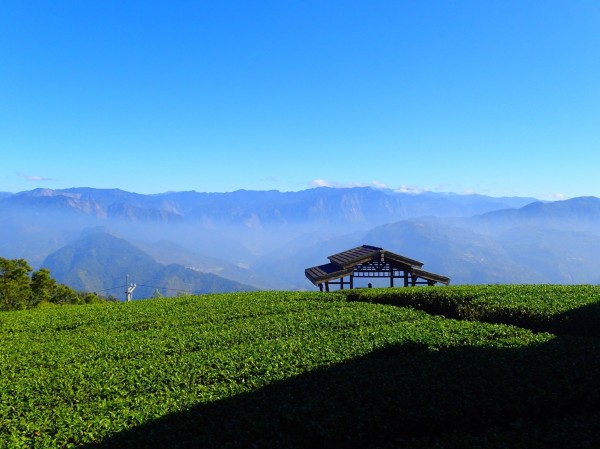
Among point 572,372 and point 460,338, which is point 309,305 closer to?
point 460,338

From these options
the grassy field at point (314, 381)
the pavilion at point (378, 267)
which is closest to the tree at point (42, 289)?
the grassy field at point (314, 381)

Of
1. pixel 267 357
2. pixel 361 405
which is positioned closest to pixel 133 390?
pixel 267 357

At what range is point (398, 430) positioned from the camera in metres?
10.5

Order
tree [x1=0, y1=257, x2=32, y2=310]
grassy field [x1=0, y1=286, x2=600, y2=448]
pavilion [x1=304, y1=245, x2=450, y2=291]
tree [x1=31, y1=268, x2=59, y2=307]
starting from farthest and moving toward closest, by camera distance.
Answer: tree [x1=31, y1=268, x2=59, y2=307] < tree [x1=0, y1=257, x2=32, y2=310] < pavilion [x1=304, y1=245, x2=450, y2=291] < grassy field [x1=0, y1=286, x2=600, y2=448]

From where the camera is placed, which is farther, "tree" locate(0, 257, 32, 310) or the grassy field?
"tree" locate(0, 257, 32, 310)

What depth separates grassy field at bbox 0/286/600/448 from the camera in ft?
33.3

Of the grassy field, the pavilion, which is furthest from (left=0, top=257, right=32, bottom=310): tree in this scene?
the pavilion

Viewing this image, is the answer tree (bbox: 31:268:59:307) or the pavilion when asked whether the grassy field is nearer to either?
the pavilion

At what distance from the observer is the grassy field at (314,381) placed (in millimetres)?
10156

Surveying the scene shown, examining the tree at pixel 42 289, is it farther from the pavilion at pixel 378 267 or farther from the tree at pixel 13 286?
the pavilion at pixel 378 267

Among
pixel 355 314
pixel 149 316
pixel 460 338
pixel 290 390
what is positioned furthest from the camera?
pixel 149 316

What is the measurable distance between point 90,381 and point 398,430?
395 inches

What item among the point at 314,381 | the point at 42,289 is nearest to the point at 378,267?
the point at 314,381

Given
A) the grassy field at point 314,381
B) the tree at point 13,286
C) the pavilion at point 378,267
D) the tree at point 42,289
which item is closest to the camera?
the grassy field at point 314,381
